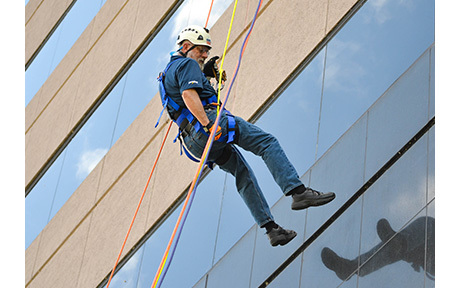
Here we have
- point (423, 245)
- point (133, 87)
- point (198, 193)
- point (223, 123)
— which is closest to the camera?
point (423, 245)

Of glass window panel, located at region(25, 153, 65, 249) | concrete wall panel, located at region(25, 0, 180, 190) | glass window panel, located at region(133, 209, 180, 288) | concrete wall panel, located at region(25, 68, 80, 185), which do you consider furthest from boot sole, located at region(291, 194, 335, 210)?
concrete wall panel, located at region(25, 68, 80, 185)

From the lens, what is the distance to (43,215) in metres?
15.5

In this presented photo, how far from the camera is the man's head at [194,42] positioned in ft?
28.9

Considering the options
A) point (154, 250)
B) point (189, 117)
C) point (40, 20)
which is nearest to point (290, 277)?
point (189, 117)

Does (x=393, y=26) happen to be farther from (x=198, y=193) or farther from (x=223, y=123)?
(x=198, y=193)

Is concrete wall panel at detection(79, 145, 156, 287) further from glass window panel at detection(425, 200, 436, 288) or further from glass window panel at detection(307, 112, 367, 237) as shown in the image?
glass window panel at detection(425, 200, 436, 288)

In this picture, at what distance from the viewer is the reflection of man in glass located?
7.87 meters

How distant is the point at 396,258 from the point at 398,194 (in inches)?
25.2

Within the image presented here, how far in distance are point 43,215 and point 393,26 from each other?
25.5ft

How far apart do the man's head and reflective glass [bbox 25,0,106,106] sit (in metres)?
8.31

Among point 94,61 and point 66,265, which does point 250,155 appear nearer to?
point 66,265

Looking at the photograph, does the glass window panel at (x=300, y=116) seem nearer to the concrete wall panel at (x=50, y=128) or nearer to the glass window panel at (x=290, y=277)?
the glass window panel at (x=290, y=277)

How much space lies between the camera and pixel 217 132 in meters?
8.32

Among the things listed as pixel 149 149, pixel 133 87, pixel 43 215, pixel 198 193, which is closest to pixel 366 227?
pixel 198 193
